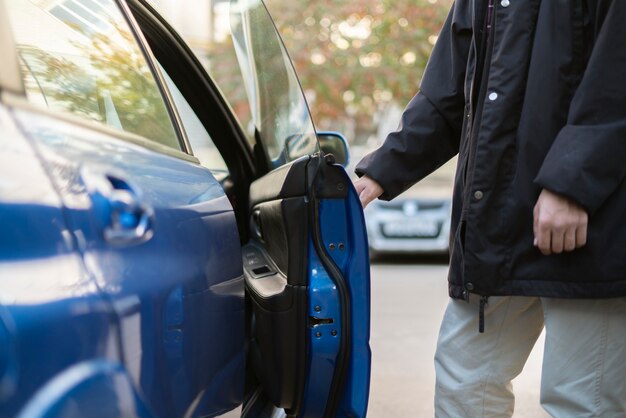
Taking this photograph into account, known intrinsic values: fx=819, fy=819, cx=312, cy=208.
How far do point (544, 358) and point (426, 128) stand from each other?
0.71 m

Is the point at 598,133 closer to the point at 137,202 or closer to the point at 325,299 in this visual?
the point at 325,299

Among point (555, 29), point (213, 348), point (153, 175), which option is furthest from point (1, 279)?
point (555, 29)

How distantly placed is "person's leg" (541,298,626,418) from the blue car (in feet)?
1.52

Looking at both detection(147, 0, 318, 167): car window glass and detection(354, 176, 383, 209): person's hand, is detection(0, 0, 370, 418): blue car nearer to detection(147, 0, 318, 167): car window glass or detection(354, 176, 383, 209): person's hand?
detection(147, 0, 318, 167): car window glass

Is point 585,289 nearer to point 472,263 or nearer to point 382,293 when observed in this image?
point 472,263

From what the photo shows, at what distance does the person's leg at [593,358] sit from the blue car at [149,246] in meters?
0.46

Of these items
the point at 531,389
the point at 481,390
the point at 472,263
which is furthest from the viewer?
the point at 531,389

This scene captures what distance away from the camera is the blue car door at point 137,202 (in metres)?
1.14

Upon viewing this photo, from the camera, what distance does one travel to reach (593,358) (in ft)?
5.89

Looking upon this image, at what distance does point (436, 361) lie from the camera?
7.14ft

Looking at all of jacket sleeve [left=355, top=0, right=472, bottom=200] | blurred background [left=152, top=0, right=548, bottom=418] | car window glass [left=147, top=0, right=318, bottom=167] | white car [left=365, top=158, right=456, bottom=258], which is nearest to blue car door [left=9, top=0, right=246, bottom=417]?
car window glass [left=147, top=0, right=318, bottom=167]

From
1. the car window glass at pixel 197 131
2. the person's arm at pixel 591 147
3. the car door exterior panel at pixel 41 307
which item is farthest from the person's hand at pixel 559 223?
the car window glass at pixel 197 131

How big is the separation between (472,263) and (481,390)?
1.16 ft

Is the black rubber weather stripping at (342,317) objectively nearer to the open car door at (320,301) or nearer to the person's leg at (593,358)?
the open car door at (320,301)
